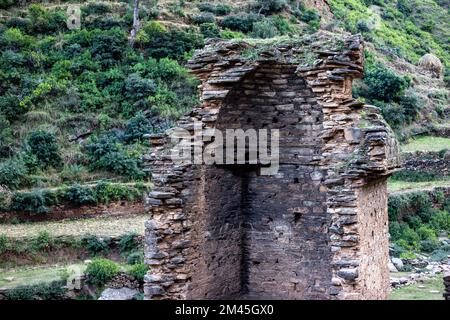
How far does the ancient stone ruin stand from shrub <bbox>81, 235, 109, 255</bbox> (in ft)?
35.0

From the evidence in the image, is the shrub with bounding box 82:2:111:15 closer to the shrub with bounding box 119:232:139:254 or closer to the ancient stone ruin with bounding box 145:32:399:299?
the shrub with bounding box 119:232:139:254

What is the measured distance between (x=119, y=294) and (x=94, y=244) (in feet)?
11.5

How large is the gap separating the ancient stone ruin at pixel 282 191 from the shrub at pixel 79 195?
12.8 m

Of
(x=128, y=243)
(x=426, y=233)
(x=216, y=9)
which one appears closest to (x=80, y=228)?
(x=128, y=243)

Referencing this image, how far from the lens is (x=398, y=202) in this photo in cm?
2514

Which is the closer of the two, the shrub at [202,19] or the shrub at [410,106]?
the shrub at [410,106]

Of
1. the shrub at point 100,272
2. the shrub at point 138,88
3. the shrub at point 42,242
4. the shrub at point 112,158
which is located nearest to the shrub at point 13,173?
the shrub at point 112,158

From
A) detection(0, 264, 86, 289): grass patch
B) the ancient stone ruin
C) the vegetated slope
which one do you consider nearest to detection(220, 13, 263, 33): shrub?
the vegetated slope

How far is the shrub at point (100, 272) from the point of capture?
1830 cm

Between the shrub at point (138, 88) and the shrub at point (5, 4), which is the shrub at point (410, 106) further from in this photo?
the shrub at point (5, 4)

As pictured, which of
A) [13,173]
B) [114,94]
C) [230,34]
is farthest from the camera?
[230,34]

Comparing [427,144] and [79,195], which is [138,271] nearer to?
[79,195]

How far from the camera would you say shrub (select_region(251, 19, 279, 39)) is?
31.2 m

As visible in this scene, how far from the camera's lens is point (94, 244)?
21.0m
